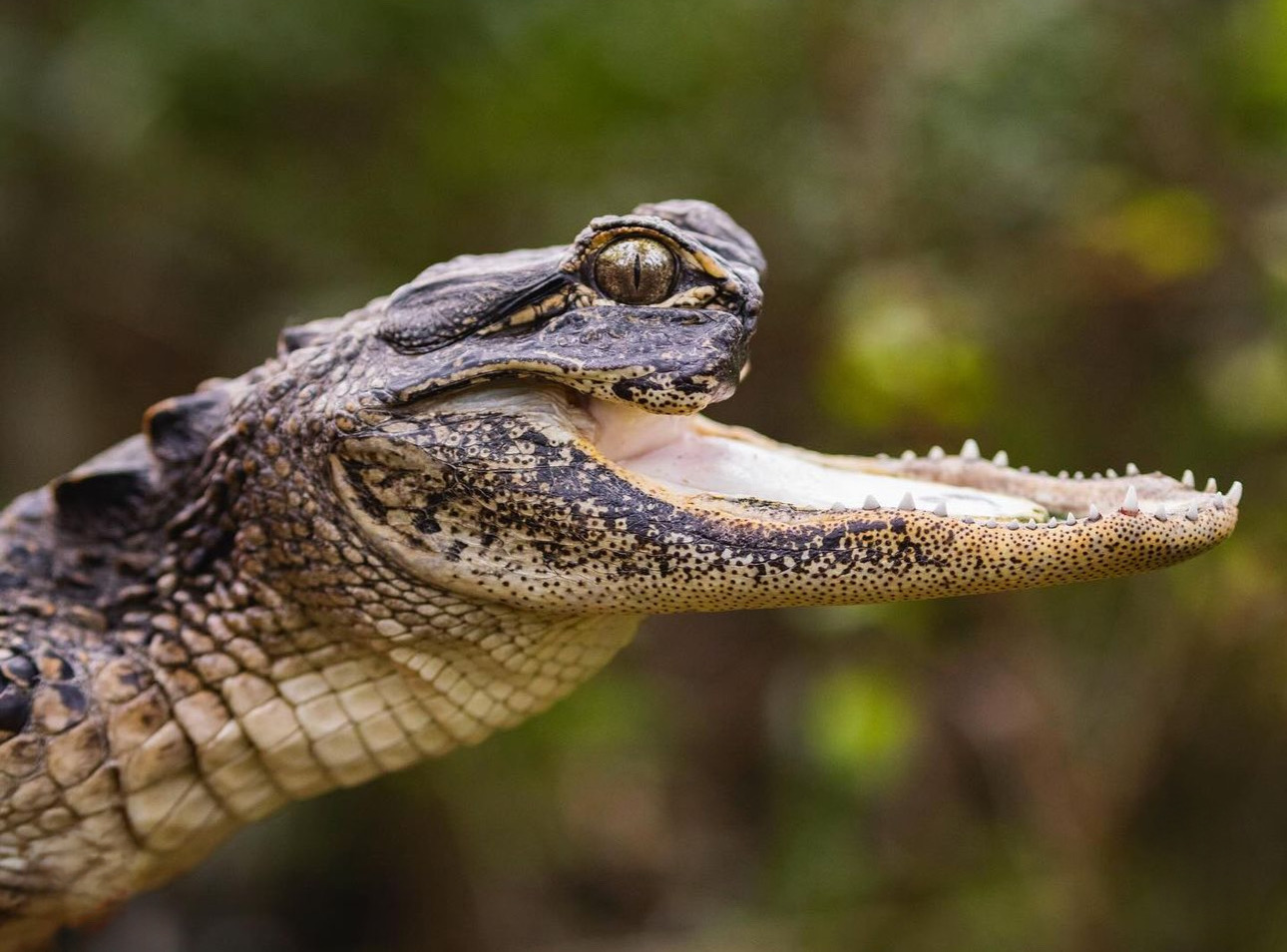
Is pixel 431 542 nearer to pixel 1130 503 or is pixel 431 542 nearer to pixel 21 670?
pixel 21 670

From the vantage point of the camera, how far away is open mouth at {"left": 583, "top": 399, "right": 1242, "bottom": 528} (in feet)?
4.48

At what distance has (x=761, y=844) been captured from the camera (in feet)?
13.9

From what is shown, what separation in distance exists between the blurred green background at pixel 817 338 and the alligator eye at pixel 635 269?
115 cm

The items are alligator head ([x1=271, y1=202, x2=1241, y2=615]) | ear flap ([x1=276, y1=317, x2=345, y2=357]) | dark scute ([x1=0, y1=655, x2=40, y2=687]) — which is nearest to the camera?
alligator head ([x1=271, y1=202, x2=1241, y2=615])

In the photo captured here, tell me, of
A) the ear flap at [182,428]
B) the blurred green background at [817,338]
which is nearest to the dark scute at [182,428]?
the ear flap at [182,428]

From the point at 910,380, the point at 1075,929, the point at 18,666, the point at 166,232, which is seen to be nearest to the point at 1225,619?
the point at 1075,929

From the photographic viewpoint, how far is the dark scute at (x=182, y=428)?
156cm

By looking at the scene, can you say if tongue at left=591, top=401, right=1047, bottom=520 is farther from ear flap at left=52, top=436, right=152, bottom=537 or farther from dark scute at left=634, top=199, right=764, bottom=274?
ear flap at left=52, top=436, right=152, bottom=537

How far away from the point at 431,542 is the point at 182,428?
1.38ft

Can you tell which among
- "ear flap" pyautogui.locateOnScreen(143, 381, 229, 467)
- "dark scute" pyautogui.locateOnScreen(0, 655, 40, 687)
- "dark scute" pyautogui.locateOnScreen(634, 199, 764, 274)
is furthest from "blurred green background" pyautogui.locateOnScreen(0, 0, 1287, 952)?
"dark scute" pyautogui.locateOnScreen(0, 655, 40, 687)

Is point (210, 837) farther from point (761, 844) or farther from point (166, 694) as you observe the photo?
point (761, 844)

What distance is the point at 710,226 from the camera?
4.92 ft

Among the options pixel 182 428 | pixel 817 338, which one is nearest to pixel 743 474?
pixel 182 428

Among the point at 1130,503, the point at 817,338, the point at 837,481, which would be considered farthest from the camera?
the point at 817,338
